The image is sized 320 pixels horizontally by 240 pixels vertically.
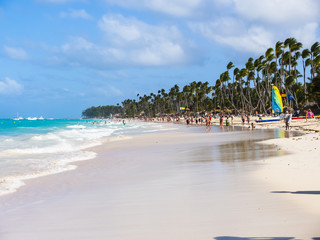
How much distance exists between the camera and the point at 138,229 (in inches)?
211

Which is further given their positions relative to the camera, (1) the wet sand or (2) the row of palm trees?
(2) the row of palm trees

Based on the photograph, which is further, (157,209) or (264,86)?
(264,86)

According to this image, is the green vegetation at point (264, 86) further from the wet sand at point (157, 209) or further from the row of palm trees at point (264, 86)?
the wet sand at point (157, 209)

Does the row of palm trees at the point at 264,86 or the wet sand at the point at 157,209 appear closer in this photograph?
the wet sand at the point at 157,209

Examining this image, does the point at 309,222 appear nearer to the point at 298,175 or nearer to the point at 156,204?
the point at 156,204

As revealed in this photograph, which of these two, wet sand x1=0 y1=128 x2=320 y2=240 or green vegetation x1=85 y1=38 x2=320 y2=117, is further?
green vegetation x1=85 y1=38 x2=320 y2=117

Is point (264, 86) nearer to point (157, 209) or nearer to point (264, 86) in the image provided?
point (264, 86)

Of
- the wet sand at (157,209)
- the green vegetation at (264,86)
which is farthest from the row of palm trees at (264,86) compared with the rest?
the wet sand at (157,209)

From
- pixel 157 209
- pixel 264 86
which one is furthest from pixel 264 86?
pixel 157 209

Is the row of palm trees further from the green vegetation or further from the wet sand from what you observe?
the wet sand

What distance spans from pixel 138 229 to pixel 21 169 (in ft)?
A: 31.0

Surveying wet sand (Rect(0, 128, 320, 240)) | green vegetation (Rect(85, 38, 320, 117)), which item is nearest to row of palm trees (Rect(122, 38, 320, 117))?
green vegetation (Rect(85, 38, 320, 117))

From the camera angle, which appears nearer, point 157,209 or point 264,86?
point 157,209

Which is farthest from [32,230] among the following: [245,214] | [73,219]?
[245,214]
